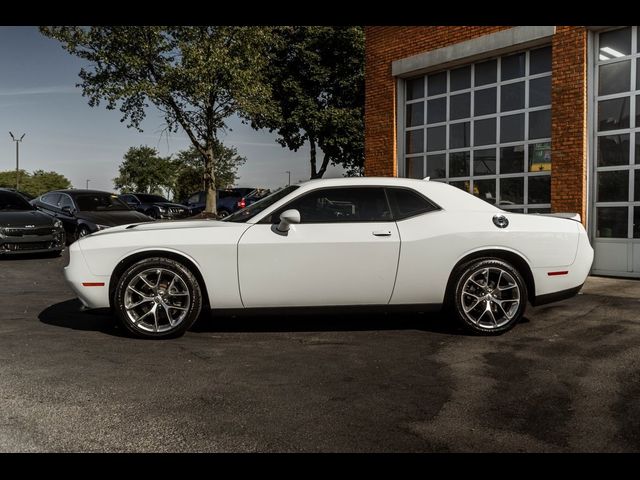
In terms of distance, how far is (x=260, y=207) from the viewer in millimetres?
5719

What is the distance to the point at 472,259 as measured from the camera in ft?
18.3

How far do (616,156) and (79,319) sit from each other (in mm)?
8228

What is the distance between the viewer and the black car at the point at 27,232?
39.9 ft

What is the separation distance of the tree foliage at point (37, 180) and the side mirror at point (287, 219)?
11930 cm

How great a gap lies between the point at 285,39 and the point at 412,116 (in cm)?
2105

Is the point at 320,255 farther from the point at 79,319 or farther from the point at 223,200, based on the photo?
the point at 223,200

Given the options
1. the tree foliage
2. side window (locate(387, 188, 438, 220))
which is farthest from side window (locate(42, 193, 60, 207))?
the tree foliage

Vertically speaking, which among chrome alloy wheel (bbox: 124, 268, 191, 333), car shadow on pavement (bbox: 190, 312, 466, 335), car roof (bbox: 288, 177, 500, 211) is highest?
car roof (bbox: 288, 177, 500, 211)

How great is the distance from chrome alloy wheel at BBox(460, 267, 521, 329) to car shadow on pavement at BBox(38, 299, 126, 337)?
324 cm

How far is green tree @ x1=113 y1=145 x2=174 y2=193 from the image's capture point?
91.8 metres

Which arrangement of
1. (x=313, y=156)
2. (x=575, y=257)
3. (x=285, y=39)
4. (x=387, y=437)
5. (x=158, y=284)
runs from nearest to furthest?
(x=387, y=437) < (x=158, y=284) < (x=575, y=257) < (x=285, y=39) < (x=313, y=156)

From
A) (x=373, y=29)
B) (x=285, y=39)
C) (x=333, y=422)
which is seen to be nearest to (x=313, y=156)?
(x=285, y=39)

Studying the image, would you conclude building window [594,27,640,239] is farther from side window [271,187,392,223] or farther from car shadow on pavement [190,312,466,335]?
side window [271,187,392,223]
